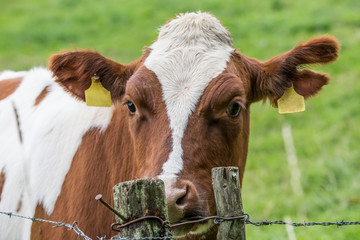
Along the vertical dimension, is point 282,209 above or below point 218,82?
above

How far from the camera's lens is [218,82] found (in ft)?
14.0

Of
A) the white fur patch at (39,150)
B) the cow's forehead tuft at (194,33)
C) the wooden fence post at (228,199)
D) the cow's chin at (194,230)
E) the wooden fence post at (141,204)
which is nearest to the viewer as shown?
the wooden fence post at (141,204)

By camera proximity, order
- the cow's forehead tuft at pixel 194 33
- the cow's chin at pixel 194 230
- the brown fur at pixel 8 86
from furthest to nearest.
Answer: the brown fur at pixel 8 86 → the cow's forehead tuft at pixel 194 33 → the cow's chin at pixel 194 230

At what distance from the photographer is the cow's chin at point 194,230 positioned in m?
3.56

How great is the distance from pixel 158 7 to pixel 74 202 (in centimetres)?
1537

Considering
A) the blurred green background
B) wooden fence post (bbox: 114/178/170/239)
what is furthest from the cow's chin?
the blurred green background

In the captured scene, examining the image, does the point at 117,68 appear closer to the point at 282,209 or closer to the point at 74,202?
the point at 74,202

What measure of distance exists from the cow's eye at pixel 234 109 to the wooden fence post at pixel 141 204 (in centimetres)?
162

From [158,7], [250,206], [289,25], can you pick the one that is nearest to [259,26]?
[289,25]

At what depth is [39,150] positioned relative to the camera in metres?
4.89

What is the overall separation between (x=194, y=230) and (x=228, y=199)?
2.54ft

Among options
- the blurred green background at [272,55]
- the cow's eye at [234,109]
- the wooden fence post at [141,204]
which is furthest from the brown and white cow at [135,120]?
the wooden fence post at [141,204]

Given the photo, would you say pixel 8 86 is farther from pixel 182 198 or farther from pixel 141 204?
pixel 141 204

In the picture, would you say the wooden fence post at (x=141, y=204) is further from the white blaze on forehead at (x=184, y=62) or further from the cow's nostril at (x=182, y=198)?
the white blaze on forehead at (x=184, y=62)
